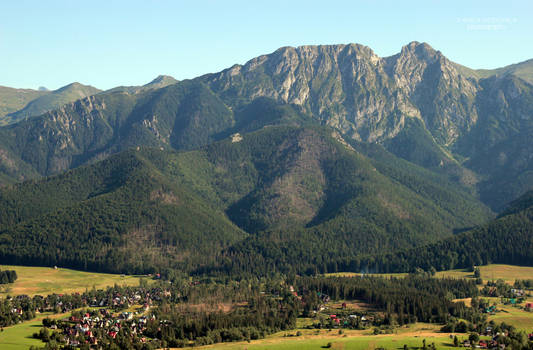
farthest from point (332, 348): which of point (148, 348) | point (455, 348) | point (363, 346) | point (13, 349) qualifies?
point (13, 349)

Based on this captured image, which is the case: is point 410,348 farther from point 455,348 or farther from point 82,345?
point 82,345

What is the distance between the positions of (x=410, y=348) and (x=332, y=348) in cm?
2416

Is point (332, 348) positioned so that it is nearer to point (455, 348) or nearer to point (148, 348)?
point (455, 348)

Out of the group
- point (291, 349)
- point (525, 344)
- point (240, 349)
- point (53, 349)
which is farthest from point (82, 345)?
point (525, 344)

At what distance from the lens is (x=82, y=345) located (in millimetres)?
199500

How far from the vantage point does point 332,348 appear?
19988 centimetres

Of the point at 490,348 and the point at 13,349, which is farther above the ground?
the point at 13,349

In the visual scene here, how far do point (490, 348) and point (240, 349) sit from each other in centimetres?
7787

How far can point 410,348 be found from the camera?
197 metres

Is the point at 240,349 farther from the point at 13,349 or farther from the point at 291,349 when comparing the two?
the point at 13,349

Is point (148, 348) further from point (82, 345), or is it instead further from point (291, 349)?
point (291, 349)

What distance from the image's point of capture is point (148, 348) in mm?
198375

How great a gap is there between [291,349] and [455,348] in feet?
167

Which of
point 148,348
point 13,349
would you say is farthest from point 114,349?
point 13,349
